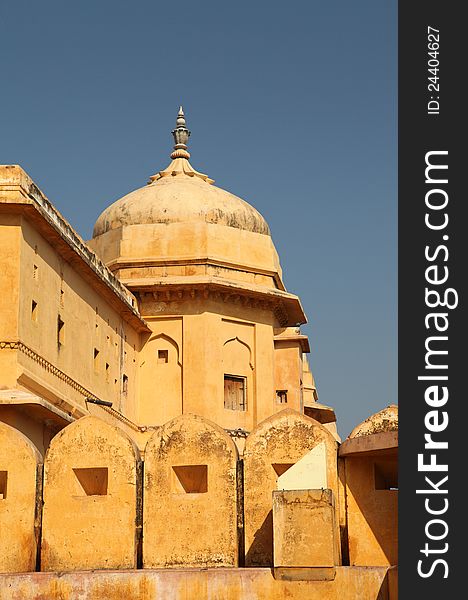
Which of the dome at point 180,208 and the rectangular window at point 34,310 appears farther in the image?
the dome at point 180,208

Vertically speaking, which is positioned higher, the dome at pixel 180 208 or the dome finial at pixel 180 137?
the dome finial at pixel 180 137

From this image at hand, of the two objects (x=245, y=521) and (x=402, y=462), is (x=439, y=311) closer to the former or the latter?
(x=402, y=462)

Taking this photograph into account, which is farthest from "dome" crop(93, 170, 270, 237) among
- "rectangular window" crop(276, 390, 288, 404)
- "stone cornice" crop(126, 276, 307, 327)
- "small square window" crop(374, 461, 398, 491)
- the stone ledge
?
the stone ledge

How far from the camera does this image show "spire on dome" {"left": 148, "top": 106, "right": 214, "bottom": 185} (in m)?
29.2

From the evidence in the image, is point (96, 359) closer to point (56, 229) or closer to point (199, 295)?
point (199, 295)

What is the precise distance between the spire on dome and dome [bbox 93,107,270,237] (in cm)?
40

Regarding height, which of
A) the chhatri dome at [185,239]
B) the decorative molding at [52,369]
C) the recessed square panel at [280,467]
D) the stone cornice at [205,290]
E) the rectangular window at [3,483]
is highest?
the chhatri dome at [185,239]

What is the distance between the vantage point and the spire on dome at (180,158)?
29156 mm

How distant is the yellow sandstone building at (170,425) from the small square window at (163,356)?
0.03 meters

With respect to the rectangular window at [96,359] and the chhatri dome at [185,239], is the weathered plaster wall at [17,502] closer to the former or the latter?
the rectangular window at [96,359]

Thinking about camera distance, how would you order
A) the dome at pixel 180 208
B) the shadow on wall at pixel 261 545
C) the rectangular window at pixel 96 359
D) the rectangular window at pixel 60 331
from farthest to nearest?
the dome at pixel 180 208 → the rectangular window at pixel 96 359 → the rectangular window at pixel 60 331 → the shadow on wall at pixel 261 545

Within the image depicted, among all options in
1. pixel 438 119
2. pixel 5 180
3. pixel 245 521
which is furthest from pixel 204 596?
pixel 5 180

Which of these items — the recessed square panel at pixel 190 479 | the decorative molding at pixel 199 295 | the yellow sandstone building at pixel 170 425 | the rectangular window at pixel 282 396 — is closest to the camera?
the yellow sandstone building at pixel 170 425

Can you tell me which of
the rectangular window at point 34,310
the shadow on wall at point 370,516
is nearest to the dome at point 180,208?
the rectangular window at point 34,310
